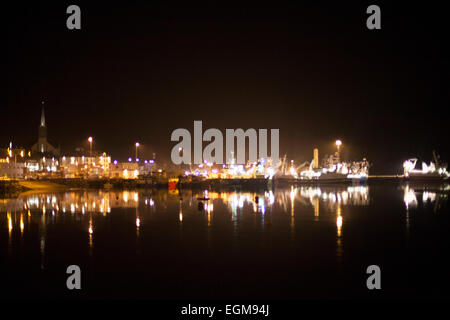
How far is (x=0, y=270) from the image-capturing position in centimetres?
1231

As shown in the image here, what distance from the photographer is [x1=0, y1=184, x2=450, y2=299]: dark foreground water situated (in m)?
10.7

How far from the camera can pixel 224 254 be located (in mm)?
14211

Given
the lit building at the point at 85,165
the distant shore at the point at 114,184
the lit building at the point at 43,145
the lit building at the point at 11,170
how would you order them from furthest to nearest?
the lit building at the point at 43,145, the lit building at the point at 85,165, the lit building at the point at 11,170, the distant shore at the point at 114,184

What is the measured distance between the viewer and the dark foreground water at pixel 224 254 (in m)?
10.7

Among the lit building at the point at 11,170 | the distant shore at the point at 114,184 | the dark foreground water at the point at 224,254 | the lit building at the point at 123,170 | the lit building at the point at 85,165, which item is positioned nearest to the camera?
the dark foreground water at the point at 224,254

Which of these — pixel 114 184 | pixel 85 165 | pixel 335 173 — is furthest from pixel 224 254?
pixel 85 165

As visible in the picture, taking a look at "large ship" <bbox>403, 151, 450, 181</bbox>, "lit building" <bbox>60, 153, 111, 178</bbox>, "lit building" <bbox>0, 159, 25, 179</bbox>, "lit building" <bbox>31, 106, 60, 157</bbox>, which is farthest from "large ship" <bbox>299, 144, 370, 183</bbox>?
"lit building" <bbox>31, 106, 60, 157</bbox>

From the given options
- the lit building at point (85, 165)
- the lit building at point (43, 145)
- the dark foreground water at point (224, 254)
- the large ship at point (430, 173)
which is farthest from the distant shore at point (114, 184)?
the lit building at point (43, 145)

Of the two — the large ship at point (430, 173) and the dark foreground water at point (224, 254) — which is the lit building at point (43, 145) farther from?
the dark foreground water at point (224, 254)

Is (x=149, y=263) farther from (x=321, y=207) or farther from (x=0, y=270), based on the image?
(x=321, y=207)

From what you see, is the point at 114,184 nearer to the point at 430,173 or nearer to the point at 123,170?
the point at 123,170

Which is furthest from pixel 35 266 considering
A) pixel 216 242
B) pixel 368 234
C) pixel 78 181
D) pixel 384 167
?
pixel 384 167

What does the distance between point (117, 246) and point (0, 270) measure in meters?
3.99
